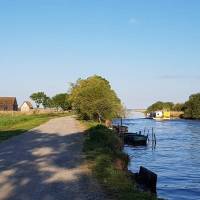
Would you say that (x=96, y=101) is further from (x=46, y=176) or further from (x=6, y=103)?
(x=6, y=103)

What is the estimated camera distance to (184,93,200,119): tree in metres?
185

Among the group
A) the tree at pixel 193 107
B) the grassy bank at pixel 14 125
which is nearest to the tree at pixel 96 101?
the grassy bank at pixel 14 125

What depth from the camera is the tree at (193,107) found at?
18498 cm

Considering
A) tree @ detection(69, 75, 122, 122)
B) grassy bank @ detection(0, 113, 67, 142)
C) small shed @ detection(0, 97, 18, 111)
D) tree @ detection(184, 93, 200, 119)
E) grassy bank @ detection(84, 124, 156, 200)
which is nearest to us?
grassy bank @ detection(84, 124, 156, 200)

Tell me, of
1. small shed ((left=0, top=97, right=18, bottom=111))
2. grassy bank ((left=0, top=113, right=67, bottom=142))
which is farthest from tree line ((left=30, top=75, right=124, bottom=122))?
small shed ((left=0, top=97, right=18, bottom=111))

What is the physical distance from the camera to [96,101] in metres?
83.0

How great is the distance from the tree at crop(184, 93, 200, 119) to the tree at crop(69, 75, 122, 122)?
334ft

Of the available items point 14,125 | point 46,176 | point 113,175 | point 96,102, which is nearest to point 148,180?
point 113,175

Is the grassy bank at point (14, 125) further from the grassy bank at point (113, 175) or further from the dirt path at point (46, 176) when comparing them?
the grassy bank at point (113, 175)

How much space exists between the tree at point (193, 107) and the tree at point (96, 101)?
101876 mm

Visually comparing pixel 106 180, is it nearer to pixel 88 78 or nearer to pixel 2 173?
pixel 2 173

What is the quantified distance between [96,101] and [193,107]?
114 metres

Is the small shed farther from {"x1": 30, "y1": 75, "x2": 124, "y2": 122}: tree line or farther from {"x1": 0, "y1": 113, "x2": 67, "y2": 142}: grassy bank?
{"x1": 30, "y1": 75, "x2": 124, "y2": 122}: tree line

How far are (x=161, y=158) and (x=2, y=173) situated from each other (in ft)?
90.7
